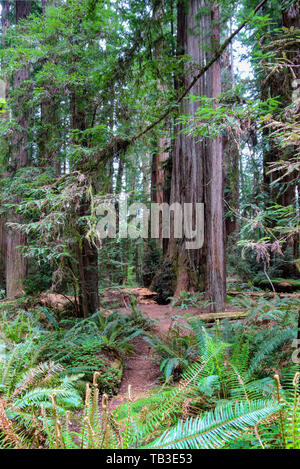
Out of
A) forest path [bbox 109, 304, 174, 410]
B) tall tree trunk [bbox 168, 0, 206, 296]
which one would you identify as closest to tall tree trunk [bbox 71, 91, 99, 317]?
forest path [bbox 109, 304, 174, 410]

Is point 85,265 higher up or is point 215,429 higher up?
point 85,265

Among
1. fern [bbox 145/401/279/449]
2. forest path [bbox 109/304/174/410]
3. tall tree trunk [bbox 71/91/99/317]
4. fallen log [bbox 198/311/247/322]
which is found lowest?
forest path [bbox 109/304/174/410]

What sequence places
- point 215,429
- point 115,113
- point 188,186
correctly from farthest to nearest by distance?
point 188,186, point 115,113, point 215,429

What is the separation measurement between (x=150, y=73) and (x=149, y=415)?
4.88 meters

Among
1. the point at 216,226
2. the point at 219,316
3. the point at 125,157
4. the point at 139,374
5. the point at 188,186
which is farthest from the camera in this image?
the point at 188,186

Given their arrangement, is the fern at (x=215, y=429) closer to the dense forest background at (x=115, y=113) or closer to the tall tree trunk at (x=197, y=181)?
the dense forest background at (x=115, y=113)

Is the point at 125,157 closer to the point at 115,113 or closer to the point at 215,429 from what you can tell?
the point at 115,113

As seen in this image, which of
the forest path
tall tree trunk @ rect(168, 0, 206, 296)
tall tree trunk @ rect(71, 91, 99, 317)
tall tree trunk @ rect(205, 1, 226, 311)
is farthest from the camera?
tall tree trunk @ rect(168, 0, 206, 296)

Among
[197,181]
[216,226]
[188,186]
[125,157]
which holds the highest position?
[197,181]

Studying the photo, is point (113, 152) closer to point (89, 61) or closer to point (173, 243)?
point (89, 61)

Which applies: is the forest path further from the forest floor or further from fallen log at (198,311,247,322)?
fallen log at (198,311,247,322)

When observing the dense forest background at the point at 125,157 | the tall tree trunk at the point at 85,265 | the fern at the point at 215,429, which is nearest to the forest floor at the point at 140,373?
the dense forest background at the point at 125,157

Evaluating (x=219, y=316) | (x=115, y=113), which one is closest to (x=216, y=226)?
(x=219, y=316)

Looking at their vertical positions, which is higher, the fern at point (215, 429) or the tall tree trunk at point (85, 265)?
the tall tree trunk at point (85, 265)
